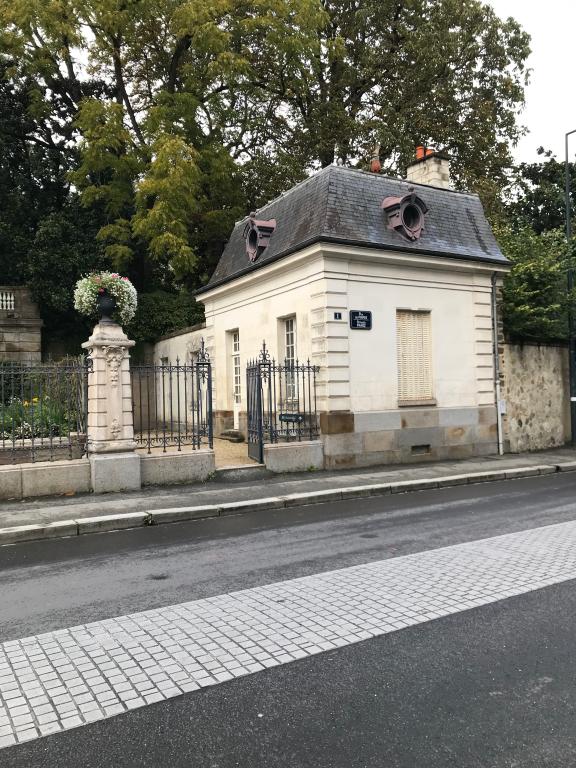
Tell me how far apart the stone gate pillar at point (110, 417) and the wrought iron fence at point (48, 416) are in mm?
320

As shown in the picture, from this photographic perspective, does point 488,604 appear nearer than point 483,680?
No

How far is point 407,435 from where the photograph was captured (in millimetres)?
A: 14539

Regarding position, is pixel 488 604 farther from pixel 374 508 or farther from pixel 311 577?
pixel 374 508

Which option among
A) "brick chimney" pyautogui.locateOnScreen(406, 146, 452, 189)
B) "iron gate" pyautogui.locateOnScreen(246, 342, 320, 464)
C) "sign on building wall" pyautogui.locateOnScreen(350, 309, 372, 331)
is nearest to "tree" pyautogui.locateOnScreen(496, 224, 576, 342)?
"brick chimney" pyautogui.locateOnScreen(406, 146, 452, 189)

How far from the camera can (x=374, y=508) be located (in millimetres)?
9664

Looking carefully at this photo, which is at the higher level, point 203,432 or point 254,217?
point 254,217

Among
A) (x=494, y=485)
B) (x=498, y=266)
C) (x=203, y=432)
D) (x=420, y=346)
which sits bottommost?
(x=494, y=485)

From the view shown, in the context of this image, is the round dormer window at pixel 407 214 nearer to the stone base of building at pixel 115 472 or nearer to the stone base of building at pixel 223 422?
the stone base of building at pixel 223 422

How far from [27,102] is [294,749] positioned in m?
25.9

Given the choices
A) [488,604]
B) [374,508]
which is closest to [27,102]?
[374,508]

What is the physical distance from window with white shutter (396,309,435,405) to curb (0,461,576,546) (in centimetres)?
269

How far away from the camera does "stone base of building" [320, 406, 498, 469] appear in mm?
13516

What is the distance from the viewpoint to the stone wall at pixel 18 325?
2236cm

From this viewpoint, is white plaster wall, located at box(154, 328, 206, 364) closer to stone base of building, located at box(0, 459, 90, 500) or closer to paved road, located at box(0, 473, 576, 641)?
stone base of building, located at box(0, 459, 90, 500)
